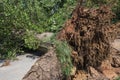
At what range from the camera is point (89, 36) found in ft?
18.3

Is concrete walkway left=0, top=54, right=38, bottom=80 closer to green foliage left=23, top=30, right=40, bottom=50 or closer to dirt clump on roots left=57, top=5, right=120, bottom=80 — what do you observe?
green foliage left=23, top=30, right=40, bottom=50

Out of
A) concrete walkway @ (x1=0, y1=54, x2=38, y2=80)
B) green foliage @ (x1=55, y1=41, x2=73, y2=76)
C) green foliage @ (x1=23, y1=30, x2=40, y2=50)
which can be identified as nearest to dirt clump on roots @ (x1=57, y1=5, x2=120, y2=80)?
green foliage @ (x1=55, y1=41, x2=73, y2=76)

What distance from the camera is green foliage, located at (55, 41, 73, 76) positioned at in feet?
17.5

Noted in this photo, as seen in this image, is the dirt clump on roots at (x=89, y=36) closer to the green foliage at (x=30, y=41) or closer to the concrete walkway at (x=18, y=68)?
the concrete walkway at (x=18, y=68)

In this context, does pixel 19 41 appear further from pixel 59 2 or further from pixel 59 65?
pixel 59 65

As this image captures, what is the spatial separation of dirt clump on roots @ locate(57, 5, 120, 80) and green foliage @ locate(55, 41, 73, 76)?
0.50 ft

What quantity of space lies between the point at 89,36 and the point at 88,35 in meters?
0.02

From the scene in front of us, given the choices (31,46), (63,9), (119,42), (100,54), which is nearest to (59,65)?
(100,54)

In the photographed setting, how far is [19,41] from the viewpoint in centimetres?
866

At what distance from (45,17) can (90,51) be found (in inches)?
Result: 143

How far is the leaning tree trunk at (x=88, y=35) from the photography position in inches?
220

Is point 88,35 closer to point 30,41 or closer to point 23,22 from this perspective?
point 30,41

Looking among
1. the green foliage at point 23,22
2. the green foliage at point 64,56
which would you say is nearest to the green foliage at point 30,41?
the green foliage at point 23,22

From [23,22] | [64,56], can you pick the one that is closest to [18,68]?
[23,22]
